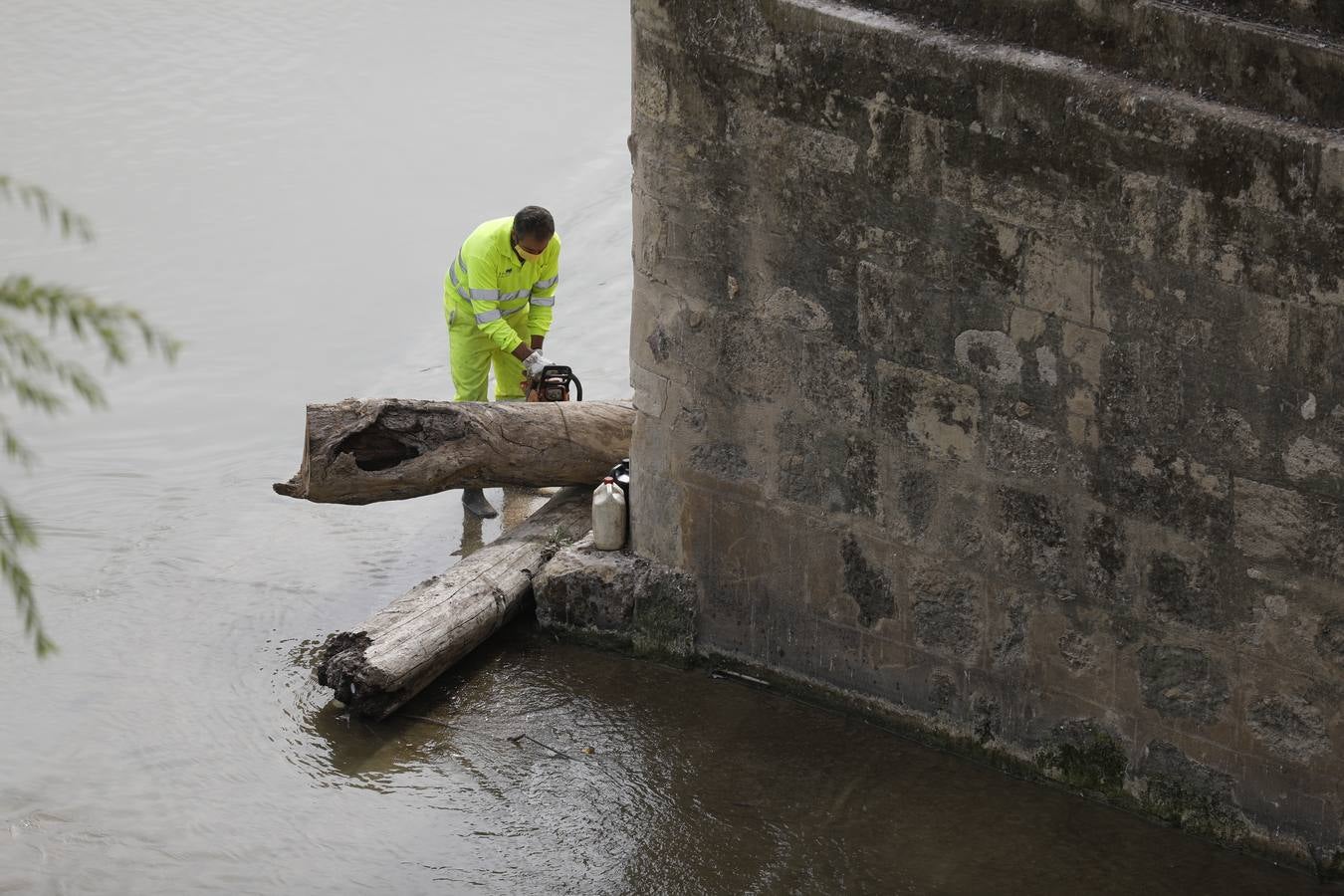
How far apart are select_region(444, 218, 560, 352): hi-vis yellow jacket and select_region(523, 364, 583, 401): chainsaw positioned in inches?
10.1

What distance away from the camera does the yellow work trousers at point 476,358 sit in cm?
831

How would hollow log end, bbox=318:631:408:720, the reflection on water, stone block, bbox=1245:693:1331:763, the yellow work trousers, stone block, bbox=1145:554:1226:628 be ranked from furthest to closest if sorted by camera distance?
the yellow work trousers → hollow log end, bbox=318:631:408:720 → the reflection on water → stone block, bbox=1145:554:1226:628 → stone block, bbox=1245:693:1331:763

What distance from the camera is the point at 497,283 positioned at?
26.9 ft

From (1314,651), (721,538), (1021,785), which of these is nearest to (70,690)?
(721,538)

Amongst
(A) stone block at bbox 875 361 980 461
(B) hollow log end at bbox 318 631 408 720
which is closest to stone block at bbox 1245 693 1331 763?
(A) stone block at bbox 875 361 980 461

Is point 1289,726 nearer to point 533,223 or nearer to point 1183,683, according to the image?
point 1183,683

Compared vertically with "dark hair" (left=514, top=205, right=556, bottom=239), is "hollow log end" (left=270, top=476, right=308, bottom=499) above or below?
below

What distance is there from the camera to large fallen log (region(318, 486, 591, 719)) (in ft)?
21.5

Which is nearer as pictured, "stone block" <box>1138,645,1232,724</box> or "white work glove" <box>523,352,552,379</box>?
"stone block" <box>1138,645,1232,724</box>

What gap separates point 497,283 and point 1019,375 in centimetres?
311

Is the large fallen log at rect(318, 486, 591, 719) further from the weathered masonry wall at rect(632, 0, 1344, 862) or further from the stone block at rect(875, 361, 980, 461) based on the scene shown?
the stone block at rect(875, 361, 980, 461)

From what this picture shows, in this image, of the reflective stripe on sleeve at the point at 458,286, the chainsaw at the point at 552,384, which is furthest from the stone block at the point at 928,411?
the reflective stripe on sleeve at the point at 458,286

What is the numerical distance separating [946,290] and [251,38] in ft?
33.8

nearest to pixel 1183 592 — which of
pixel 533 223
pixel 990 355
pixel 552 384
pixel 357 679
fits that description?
pixel 990 355
